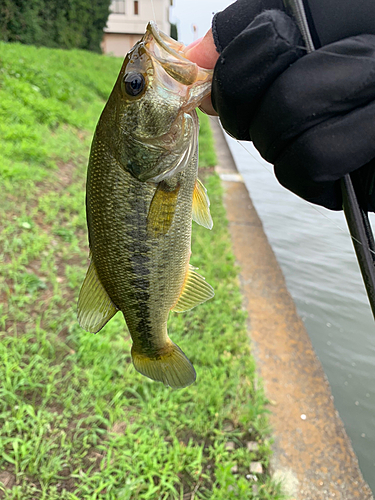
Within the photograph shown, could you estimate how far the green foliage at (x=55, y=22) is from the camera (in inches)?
555

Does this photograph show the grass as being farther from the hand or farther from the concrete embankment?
the hand

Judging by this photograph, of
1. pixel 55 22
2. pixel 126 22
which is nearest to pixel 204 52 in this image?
pixel 55 22

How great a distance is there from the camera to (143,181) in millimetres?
1445

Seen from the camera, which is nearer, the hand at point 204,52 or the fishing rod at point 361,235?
the fishing rod at point 361,235

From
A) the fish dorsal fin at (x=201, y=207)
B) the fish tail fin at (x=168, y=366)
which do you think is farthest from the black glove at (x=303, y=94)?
the fish tail fin at (x=168, y=366)

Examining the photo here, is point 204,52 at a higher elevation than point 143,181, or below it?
higher

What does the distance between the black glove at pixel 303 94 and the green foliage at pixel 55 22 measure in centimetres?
1559

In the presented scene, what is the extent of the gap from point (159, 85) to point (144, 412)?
8.04ft

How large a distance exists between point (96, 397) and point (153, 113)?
2370mm

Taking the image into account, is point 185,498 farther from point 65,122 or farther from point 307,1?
point 65,122

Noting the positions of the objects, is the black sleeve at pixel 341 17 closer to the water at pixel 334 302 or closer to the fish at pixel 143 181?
the fish at pixel 143 181

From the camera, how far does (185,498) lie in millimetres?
2537

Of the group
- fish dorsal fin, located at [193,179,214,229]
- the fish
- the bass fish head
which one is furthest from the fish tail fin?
the bass fish head

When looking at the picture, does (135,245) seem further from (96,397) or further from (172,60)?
(96,397)
